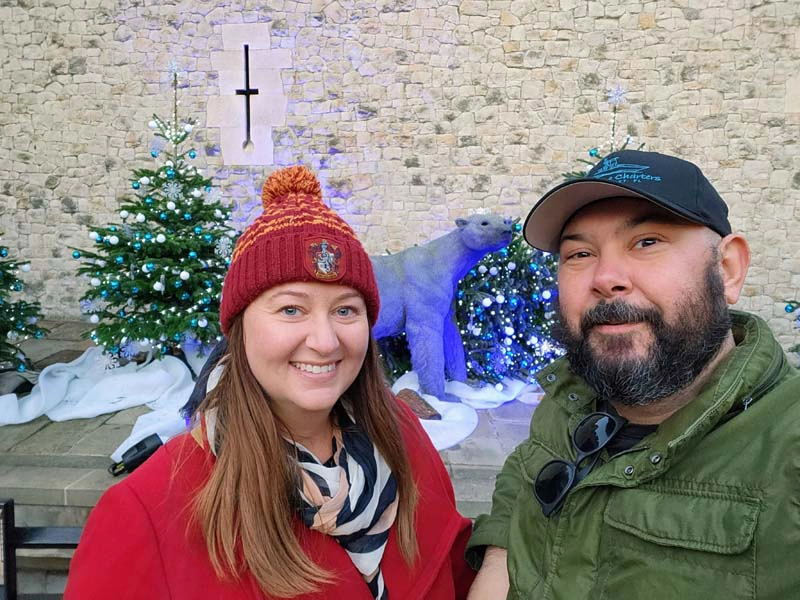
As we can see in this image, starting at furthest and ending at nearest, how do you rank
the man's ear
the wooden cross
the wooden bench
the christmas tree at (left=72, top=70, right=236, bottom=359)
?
1. the wooden cross
2. the christmas tree at (left=72, top=70, right=236, bottom=359)
3. the wooden bench
4. the man's ear

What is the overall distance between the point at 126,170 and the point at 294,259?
7121mm

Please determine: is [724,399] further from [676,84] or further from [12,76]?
[12,76]

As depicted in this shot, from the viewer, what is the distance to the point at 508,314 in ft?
14.0

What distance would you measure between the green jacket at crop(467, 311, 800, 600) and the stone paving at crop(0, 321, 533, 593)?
154 centimetres

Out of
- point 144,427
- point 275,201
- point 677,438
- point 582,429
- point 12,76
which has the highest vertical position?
point 12,76

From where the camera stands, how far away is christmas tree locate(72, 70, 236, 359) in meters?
3.68

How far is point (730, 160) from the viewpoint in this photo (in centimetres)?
659

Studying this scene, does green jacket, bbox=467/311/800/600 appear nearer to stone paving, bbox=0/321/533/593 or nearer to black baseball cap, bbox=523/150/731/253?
black baseball cap, bbox=523/150/731/253

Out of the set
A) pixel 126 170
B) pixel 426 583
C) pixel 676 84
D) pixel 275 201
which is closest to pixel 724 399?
pixel 426 583

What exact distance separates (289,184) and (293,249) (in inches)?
7.4

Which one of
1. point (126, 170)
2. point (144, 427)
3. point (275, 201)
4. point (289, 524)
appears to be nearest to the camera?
point (289, 524)

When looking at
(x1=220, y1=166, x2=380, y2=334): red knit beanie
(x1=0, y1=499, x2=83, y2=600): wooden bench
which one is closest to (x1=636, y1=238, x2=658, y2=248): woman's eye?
(x1=220, y1=166, x2=380, y2=334): red knit beanie

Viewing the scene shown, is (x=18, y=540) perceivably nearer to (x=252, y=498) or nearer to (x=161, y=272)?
(x=252, y=498)

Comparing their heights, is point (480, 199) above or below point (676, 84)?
below
